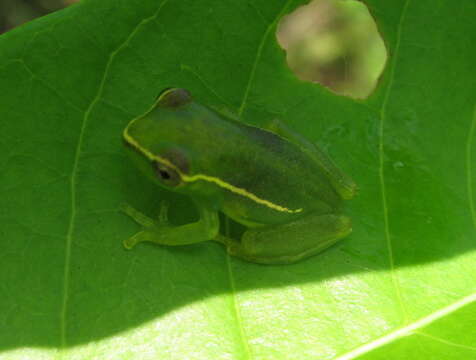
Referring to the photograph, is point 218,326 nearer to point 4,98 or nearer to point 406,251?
point 406,251

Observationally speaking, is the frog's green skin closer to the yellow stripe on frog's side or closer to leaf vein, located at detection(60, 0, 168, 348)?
the yellow stripe on frog's side

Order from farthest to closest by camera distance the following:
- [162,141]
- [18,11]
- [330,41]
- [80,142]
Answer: [330,41], [18,11], [162,141], [80,142]

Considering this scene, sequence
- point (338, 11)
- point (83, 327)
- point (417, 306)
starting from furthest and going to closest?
1. point (338, 11)
2. point (417, 306)
3. point (83, 327)

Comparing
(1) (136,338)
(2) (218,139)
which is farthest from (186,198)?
(1) (136,338)

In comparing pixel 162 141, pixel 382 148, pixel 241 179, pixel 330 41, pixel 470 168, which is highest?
pixel 162 141

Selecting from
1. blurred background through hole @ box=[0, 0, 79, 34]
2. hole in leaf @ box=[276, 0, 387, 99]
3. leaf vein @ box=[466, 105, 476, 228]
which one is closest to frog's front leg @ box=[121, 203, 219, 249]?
leaf vein @ box=[466, 105, 476, 228]

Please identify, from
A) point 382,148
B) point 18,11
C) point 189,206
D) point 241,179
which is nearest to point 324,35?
point 18,11

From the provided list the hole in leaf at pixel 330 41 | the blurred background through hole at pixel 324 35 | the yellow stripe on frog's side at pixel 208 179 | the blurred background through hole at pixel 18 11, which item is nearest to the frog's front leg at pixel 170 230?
the yellow stripe on frog's side at pixel 208 179

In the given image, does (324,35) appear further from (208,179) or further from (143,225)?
(143,225)

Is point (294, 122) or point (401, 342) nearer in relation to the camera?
point (401, 342)
